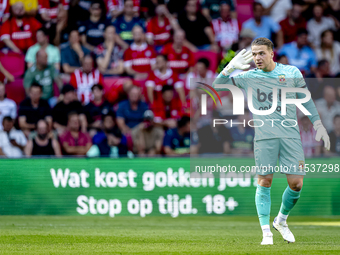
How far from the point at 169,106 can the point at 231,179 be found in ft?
8.79

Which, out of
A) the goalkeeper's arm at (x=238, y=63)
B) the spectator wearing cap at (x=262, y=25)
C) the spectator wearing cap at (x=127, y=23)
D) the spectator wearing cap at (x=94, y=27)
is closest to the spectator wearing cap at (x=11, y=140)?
the spectator wearing cap at (x=94, y=27)

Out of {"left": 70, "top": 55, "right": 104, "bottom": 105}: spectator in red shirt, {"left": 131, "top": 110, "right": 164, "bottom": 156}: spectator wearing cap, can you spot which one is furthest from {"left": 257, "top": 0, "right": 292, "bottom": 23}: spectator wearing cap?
{"left": 70, "top": 55, "right": 104, "bottom": 105}: spectator in red shirt

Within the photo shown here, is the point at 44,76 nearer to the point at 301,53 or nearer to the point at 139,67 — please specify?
the point at 139,67

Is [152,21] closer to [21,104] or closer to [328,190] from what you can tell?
[21,104]

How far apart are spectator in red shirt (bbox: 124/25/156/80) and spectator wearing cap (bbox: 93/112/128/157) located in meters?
1.66

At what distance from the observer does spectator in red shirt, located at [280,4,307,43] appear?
1317 cm

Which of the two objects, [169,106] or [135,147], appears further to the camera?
[169,106]

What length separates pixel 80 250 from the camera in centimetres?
558

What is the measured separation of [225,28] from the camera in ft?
42.9

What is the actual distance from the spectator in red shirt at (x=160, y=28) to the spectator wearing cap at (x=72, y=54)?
166 centimetres

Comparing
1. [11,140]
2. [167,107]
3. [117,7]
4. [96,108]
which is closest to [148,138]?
[167,107]

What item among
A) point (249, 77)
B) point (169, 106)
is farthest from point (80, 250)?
point (169, 106)

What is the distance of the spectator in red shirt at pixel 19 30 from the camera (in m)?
13.2

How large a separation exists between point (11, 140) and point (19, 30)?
3353mm
